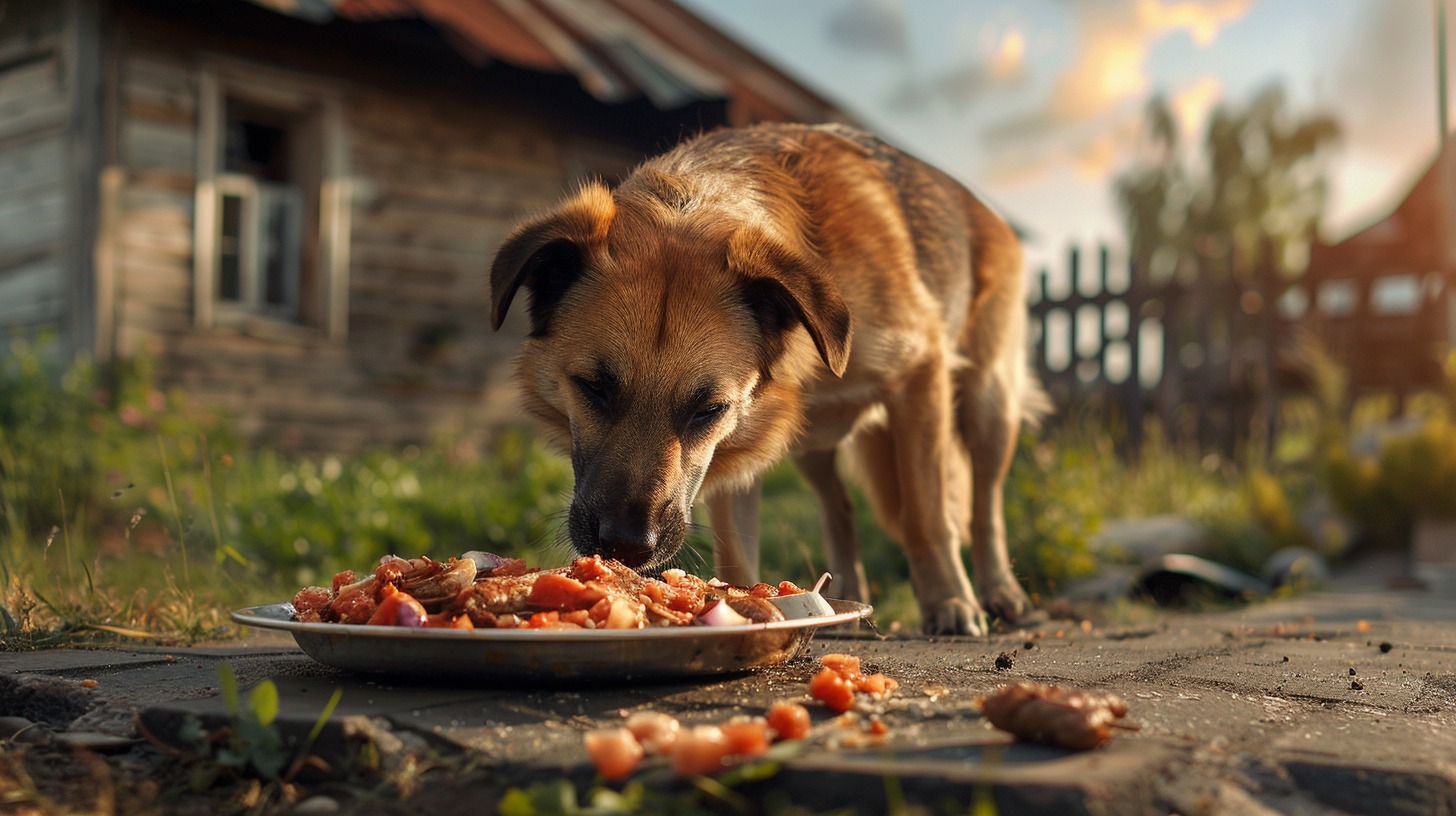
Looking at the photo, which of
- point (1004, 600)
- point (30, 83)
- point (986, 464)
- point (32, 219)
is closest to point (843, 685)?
point (1004, 600)

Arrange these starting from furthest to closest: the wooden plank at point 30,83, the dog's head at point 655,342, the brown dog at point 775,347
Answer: the wooden plank at point 30,83
the brown dog at point 775,347
the dog's head at point 655,342

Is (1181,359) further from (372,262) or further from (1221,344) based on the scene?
(372,262)

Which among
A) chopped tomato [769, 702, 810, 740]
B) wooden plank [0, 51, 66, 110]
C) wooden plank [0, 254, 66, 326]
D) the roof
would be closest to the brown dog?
chopped tomato [769, 702, 810, 740]

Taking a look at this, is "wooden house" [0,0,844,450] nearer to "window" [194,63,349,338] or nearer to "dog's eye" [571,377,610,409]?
"window" [194,63,349,338]

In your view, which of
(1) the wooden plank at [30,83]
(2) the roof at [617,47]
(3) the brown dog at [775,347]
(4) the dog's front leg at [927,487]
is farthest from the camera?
(2) the roof at [617,47]

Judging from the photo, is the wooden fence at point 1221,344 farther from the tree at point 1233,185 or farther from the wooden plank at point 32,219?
the tree at point 1233,185

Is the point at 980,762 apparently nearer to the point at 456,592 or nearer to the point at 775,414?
the point at 456,592

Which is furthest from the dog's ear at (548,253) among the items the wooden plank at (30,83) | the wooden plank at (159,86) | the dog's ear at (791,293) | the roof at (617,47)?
the wooden plank at (30,83)
